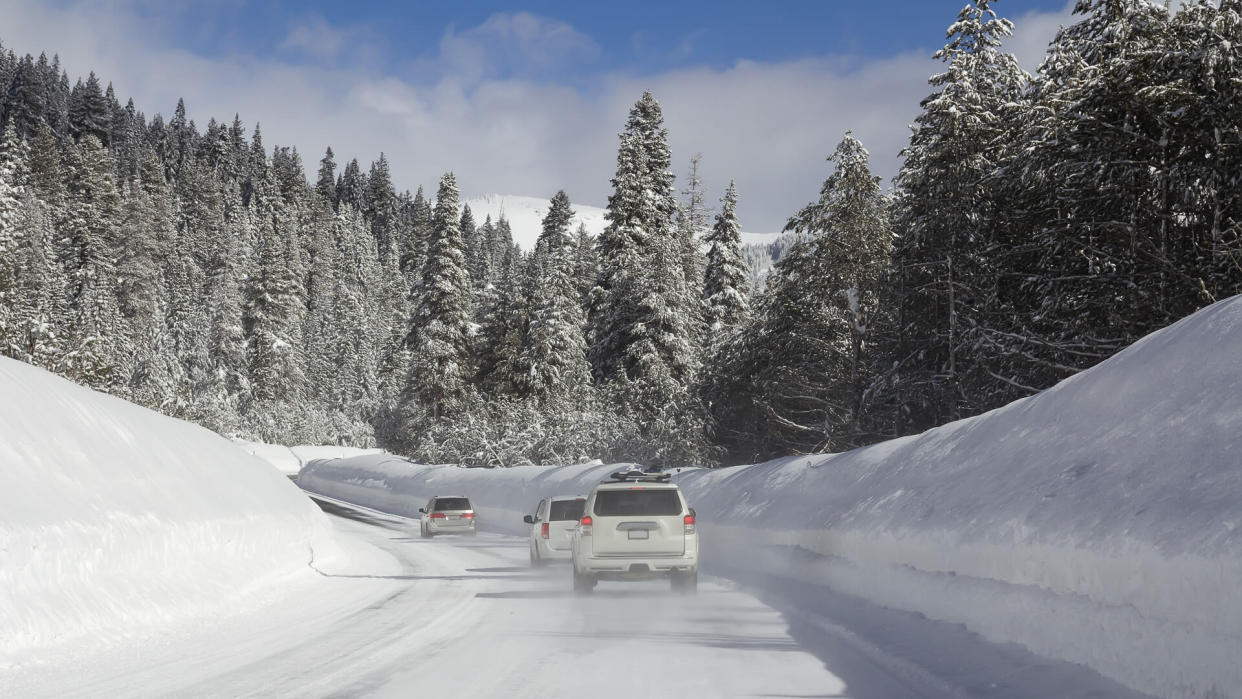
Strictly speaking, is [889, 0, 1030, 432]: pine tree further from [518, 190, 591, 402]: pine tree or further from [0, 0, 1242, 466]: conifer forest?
[518, 190, 591, 402]: pine tree

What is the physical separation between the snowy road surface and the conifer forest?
Result: 13281mm

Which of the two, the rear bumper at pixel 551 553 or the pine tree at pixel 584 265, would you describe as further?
the pine tree at pixel 584 265

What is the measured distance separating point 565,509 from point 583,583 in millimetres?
6194

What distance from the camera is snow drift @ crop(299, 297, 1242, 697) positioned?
22.2 feet

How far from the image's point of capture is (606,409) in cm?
5212

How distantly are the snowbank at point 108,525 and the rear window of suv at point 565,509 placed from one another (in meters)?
6.43

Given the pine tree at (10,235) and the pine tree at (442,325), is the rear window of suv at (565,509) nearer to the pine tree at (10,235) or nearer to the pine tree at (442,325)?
the pine tree at (10,235)

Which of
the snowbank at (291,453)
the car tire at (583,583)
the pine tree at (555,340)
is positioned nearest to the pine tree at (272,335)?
the snowbank at (291,453)

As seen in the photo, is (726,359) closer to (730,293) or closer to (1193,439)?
(730,293)

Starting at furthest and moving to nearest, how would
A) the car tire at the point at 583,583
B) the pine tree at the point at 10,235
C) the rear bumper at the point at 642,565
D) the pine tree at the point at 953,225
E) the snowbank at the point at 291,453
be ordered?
the snowbank at the point at 291,453
the pine tree at the point at 10,235
the pine tree at the point at 953,225
the car tire at the point at 583,583
the rear bumper at the point at 642,565

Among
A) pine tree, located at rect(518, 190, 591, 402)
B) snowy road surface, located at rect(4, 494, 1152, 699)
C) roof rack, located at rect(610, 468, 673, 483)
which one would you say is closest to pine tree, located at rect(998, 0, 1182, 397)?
roof rack, located at rect(610, 468, 673, 483)

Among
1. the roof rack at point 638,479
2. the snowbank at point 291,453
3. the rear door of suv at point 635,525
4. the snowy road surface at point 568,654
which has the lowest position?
the snowy road surface at point 568,654

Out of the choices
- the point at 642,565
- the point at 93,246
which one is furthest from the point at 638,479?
the point at 93,246

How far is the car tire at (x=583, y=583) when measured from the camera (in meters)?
17.1
